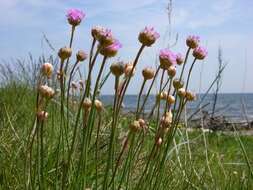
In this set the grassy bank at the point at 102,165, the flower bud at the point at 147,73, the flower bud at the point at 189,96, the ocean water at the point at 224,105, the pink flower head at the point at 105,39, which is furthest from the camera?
the ocean water at the point at 224,105

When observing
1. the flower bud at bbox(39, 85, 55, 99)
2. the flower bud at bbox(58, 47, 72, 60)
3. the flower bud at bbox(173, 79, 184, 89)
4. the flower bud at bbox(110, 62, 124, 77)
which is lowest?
the flower bud at bbox(39, 85, 55, 99)

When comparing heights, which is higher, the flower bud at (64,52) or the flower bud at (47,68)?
the flower bud at (64,52)

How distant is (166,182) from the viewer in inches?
73.7

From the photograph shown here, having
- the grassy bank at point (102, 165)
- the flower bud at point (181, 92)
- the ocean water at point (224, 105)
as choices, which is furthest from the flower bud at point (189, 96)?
the ocean water at point (224, 105)

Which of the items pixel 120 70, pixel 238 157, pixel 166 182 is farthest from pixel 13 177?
pixel 238 157

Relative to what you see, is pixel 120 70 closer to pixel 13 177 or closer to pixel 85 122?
pixel 85 122

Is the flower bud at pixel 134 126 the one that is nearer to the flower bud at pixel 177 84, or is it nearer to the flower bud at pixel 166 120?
the flower bud at pixel 166 120

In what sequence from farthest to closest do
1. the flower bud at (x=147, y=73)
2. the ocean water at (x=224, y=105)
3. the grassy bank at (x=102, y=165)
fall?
the ocean water at (x=224, y=105) < the grassy bank at (x=102, y=165) < the flower bud at (x=147, y=73)

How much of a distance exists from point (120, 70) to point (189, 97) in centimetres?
35

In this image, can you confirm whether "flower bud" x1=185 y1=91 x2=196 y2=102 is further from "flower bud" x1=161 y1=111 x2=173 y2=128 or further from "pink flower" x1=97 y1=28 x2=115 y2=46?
"pink flower" x1=97 y1=28 x2=115 y2=46

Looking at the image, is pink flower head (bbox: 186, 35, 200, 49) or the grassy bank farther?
the grassy bank

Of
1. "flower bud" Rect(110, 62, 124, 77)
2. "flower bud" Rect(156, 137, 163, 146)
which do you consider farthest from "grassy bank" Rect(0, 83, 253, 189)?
"flower bud" Rect(110, 62, 124, 77)

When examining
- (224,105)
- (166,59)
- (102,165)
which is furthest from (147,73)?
(224,105)

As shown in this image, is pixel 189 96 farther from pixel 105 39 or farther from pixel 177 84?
pixel 105 39
